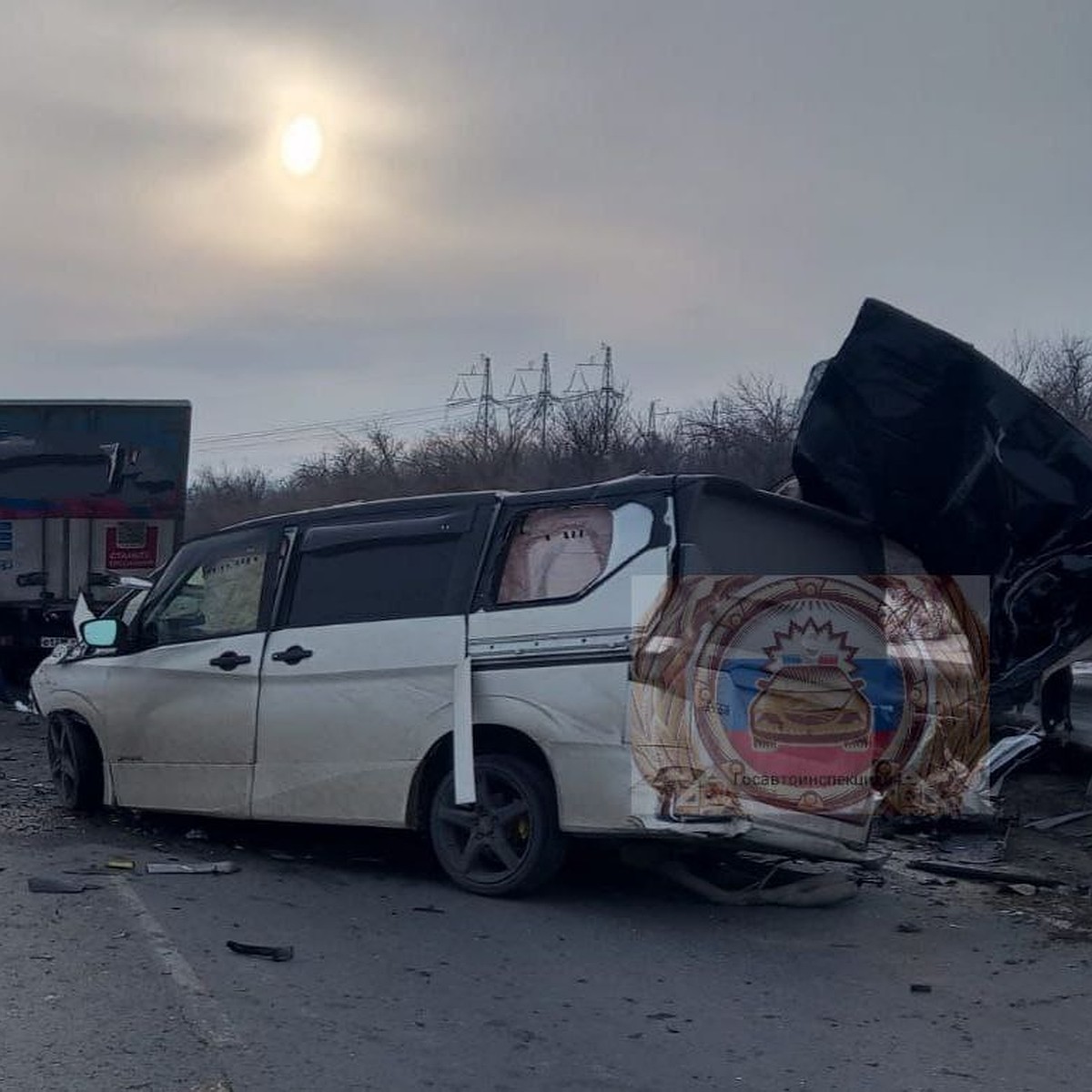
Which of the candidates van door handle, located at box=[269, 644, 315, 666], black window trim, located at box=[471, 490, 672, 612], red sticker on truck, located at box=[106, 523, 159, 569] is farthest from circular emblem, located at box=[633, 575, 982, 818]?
red sticker on truck, located at box=[106, 523, 159, 569]

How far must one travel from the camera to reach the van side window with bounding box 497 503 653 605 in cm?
676

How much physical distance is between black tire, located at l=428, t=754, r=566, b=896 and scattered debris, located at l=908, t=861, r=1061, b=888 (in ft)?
7.67

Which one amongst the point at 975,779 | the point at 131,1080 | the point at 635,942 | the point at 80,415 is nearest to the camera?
the point at 131,1080

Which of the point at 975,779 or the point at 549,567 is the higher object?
the point at 549,567

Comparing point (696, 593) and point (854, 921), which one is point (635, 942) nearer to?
point (854, 921)

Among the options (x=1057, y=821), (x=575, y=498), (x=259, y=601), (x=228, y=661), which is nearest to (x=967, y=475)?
(x=575, y=498)

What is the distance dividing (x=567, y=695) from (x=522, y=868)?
91 cm

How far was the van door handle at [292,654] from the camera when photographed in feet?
25.2

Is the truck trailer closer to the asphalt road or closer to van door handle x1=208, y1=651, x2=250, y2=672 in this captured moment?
van door handle x1=208, y1=651, x2=250, y2=672

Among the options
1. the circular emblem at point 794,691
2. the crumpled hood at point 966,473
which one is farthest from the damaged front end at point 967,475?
the circular emblem at point 794,691

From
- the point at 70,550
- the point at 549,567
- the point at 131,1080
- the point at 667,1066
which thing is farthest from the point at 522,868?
the point at 70,550

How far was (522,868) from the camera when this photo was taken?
696cm

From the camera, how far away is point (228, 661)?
8.02 meters

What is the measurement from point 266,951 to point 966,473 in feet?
14.0
